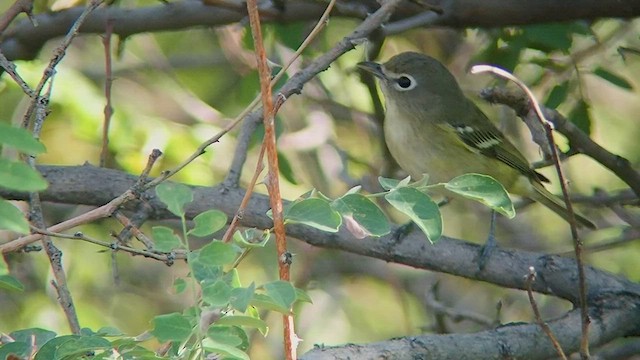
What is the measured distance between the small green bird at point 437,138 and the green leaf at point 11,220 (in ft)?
10.6

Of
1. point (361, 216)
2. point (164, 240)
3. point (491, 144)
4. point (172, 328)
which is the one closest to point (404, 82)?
point (491, 144)

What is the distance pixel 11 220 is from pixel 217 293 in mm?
395

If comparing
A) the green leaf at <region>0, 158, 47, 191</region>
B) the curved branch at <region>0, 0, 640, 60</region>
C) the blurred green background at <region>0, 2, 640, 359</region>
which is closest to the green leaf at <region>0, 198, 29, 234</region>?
the green leaf at <region>0, 158, 47, 191</region>

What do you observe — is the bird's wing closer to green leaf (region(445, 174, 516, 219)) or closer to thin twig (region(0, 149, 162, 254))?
green leaf (region(445, 174, 516, 219))

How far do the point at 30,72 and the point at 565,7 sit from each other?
7.51 ft

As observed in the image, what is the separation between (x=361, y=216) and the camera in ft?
7.11

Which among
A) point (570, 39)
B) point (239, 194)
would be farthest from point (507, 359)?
point (570, 39)

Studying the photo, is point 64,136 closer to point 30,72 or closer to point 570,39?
point 30,72

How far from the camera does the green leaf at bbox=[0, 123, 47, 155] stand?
5.73ft

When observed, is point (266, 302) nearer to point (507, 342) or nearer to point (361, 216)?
point (361, 216)

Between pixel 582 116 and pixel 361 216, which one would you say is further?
pixel 582 116

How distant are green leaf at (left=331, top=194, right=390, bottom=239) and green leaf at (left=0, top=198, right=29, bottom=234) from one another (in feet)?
2.31

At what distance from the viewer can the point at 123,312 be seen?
19.1ft

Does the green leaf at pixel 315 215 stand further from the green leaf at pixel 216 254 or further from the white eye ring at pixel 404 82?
the white eye ring at pixel 404 82
